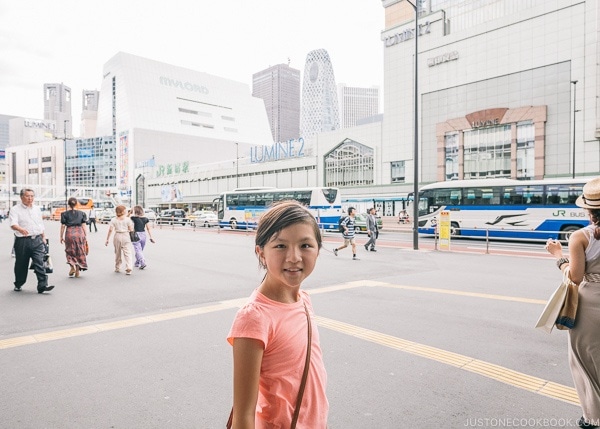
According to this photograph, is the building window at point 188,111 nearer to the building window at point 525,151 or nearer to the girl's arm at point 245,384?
the building window at point 525,151

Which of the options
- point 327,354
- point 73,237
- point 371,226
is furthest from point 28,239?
point 371,226

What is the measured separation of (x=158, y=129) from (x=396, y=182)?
76151 millimetres

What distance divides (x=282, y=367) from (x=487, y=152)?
4674 cm

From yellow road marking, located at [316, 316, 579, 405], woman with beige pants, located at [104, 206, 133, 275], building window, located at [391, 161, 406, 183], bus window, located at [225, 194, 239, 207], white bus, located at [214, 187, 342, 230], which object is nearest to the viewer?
yellow road marking, located at [316, 316, 579, 405]

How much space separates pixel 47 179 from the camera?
419 feet

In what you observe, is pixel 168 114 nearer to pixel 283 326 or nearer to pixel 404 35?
pixel 404 35

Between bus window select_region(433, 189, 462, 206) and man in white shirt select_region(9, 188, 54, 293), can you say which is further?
bus window select_region(433, 189, 462, 206)

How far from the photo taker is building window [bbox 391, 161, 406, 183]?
50.9 m

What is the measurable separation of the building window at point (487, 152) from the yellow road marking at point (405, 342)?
128ft

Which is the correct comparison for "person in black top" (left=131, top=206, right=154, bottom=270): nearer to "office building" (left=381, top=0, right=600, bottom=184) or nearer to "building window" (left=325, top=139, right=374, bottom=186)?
"office building" (left=381, top=0, right=600, bottom=184)

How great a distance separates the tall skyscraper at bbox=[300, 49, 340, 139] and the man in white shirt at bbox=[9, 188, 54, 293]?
172806 millimetres

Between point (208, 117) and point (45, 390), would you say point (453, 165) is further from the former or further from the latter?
point (208, 117)

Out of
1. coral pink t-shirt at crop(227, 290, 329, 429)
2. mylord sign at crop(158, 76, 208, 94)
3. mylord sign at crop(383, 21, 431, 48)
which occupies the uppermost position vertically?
mylord sign at crop(158, 76, 208, 94)

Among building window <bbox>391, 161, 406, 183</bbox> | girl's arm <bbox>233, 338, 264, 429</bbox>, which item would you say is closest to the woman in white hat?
girl's arm <bbox>233, 338, 264, 429</bbox>
